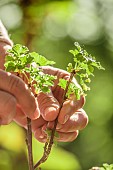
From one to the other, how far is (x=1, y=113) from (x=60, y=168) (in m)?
1.86

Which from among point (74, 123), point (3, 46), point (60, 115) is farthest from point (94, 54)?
point (60, 115)

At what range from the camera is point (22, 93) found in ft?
3.46

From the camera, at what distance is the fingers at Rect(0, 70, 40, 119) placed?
105 cm

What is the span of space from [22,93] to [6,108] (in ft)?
0.14

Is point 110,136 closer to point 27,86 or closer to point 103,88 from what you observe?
point 103,88

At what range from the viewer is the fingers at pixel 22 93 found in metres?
1.05

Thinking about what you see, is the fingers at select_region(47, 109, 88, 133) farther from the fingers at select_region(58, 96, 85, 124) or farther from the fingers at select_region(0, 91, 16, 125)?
the fingers at select_region(0, 91, 16, 125)

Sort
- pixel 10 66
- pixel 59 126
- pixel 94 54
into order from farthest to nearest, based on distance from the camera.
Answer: pixel 94 54 → pixel 59 126 → pixel 10 66

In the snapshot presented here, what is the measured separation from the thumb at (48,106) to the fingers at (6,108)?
0.09 meters

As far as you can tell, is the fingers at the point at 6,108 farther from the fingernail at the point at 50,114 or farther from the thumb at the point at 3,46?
the thumb at the point at 3,46

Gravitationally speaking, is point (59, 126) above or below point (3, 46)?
below

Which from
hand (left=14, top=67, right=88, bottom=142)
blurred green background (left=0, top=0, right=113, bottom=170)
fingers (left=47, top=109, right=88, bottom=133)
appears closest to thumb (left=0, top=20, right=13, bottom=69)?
hand (left=14, top=67, right=88, bottom=142)

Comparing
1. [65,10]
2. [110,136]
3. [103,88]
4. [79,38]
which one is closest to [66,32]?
[79,38]

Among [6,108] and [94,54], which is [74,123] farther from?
[94,54]
